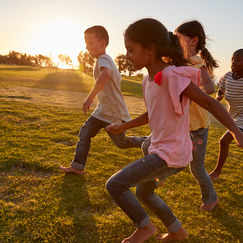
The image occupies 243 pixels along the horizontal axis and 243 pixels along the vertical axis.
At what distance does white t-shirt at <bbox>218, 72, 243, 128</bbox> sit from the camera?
136 inches

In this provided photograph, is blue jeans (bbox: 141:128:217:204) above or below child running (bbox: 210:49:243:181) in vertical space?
below

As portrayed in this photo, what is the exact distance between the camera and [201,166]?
2.74 meters

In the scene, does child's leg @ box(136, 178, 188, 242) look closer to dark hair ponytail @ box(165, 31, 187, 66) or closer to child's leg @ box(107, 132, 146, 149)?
dark hair ponytail @ box(165, 31, 187, 66)

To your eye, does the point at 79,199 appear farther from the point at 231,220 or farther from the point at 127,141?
the point at 231,220

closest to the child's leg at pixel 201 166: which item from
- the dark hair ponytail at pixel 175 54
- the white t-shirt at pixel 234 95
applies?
the dark hair ponytail at pixel 175 54

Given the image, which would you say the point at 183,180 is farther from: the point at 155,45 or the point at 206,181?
the point at 155,45

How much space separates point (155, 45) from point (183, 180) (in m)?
2.48

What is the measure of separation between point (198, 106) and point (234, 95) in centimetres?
128

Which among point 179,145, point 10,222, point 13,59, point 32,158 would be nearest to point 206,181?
point 179,145

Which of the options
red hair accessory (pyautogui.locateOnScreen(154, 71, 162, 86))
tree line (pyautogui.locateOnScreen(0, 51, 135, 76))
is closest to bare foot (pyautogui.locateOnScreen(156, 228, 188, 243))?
red hair accessory (pyautogui.locateOnScreen(154, 71, 162, 86))

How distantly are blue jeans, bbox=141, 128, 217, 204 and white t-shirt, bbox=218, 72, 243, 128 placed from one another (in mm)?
1101

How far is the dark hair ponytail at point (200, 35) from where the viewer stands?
8.81 ft

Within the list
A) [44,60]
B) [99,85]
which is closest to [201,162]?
[99,85]

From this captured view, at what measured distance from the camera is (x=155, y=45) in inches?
73.1
